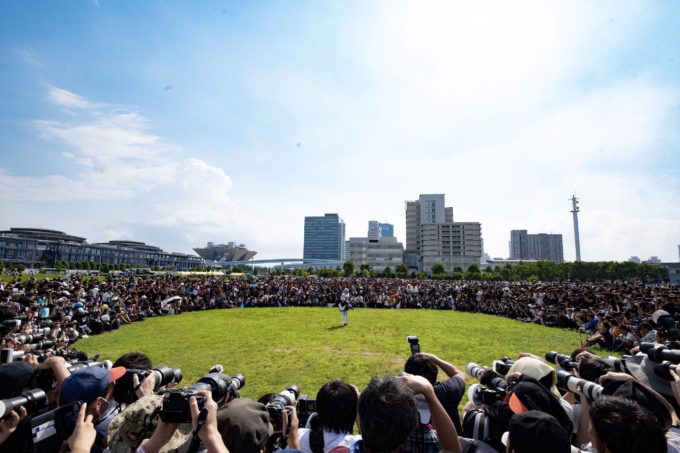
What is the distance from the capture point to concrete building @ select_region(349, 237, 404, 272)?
112 meters

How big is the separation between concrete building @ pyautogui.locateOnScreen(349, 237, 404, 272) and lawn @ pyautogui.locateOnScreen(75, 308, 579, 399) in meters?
94.4

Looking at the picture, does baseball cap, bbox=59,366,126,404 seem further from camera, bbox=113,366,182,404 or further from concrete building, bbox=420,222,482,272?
concrete building, bbox=420,222,482,272

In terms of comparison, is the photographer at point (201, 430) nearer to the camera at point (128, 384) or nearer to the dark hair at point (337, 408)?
the dark hair at point (337, 408)

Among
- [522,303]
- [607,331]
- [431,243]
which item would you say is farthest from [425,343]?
[431,243]

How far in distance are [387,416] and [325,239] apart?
193538mm

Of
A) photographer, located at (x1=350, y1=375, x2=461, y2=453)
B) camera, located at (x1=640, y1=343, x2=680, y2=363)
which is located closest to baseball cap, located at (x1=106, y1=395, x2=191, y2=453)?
photographer, located at (x1=350, y1=375, x2=461, y2=453)

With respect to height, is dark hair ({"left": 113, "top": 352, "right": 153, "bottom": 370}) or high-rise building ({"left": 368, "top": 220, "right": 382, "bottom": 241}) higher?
high-rise building ({"left": 368, "top": 220, "right": 382, "bottom": 241})

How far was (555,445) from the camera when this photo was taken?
175cm

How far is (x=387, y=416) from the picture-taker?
1.88 metres

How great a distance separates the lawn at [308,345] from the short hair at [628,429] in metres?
5.70

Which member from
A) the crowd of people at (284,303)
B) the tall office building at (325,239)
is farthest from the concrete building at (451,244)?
the crowd of people at (284,303)

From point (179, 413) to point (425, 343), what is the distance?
10862 millimetres

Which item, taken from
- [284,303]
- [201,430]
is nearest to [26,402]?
[201,430]

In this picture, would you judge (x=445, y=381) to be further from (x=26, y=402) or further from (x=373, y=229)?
(x=373, y=229)
